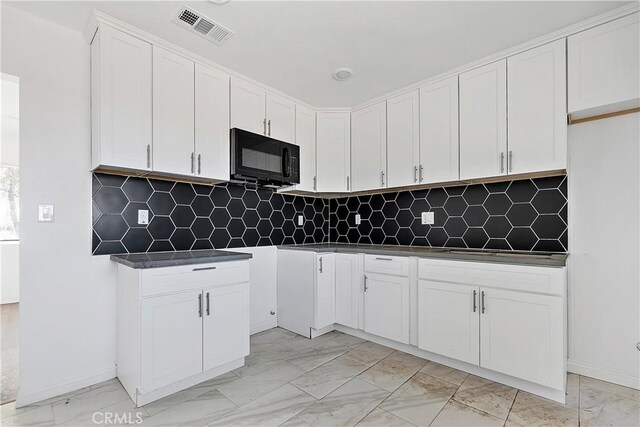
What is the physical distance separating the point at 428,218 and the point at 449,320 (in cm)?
108

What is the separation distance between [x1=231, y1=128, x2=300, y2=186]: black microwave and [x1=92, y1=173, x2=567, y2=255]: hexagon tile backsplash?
38 cm

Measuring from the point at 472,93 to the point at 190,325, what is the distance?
9.05 ft

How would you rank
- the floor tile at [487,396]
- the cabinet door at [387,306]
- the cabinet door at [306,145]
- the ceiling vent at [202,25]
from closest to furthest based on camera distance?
the floor tile at [487,396] → the ceiling vent at [202,25] → the cabinet door at [387,306] → the cabinet door at [306,145]

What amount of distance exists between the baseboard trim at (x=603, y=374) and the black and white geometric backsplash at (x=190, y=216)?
2623 millimetres

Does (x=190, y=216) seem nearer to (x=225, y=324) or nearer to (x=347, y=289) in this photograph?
(x=225, y=324)

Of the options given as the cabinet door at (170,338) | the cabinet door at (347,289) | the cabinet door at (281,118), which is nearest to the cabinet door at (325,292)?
the cabinet door at (347,289)

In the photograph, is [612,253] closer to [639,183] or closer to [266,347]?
Result: [639,183]

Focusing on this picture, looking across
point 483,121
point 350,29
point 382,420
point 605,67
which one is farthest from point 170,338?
point 605,67

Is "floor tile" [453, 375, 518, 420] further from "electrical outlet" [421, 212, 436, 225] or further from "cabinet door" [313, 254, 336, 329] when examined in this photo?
"electrical outlet" [421, 212, 436, 225]

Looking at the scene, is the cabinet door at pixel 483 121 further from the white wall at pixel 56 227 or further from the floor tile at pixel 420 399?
the white wall at pixel 56 227

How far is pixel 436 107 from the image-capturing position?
2.69 m

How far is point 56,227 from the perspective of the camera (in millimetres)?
1981

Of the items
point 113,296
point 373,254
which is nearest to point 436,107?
point 373,254

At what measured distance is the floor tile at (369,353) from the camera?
2457mm
